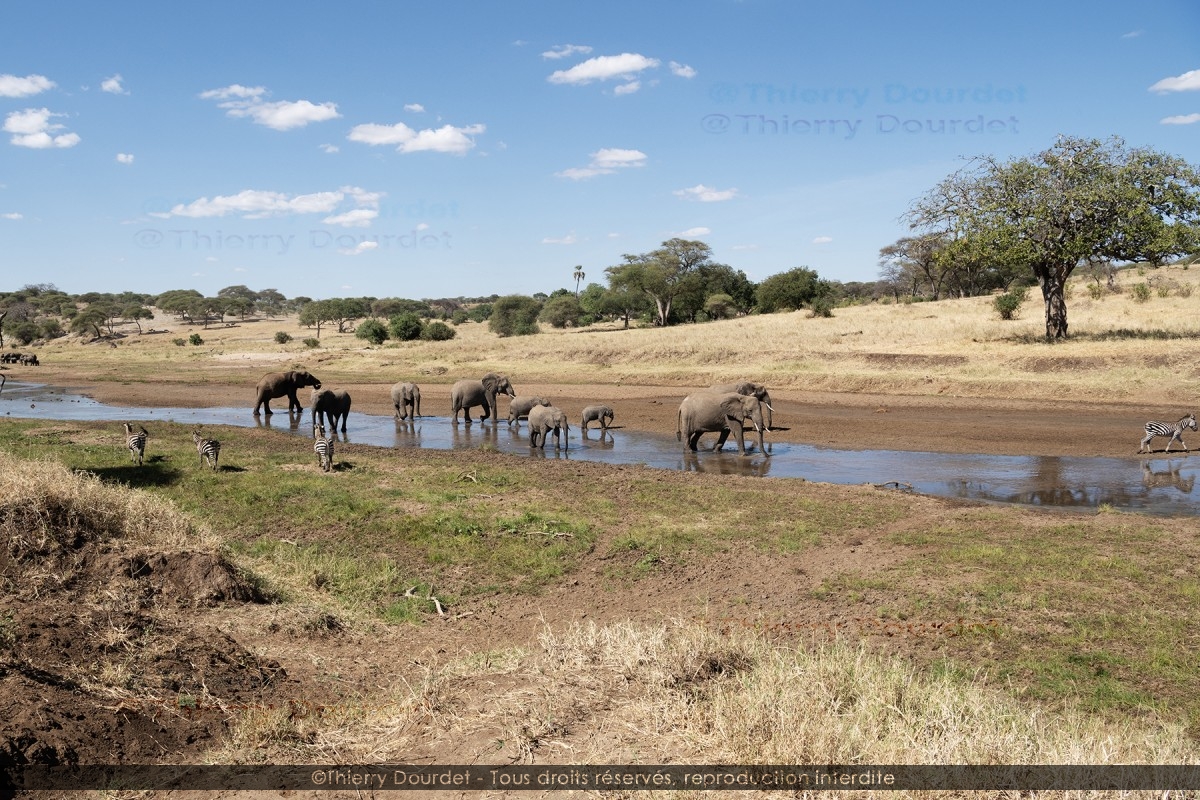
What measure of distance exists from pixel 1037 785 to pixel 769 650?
266cm

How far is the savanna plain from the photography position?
17.4 feet

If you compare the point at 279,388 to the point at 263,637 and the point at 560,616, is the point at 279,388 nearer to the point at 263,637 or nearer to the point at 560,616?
the point at 560,616

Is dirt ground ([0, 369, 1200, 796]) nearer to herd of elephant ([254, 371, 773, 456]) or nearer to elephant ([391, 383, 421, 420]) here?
herd of elephant ([254, 371, 773, 456])

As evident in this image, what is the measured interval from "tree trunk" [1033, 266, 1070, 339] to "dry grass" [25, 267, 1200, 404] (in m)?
0.80

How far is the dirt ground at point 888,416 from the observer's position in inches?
890

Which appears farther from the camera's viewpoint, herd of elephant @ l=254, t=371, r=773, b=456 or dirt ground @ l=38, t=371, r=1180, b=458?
dirt ground @ l=38, t=371, r=1180, b=458

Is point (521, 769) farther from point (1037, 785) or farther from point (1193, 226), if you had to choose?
point (1193, 226)

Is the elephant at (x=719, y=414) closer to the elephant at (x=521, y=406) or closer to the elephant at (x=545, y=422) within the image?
the elephant at (x=545, y=422)

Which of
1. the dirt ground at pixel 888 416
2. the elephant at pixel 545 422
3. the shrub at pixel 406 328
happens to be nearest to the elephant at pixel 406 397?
the dirt ground at pixel 888 416

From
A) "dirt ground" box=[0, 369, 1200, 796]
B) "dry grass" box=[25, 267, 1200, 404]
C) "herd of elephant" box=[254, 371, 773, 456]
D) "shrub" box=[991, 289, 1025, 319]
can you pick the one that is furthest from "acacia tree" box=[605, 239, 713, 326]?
"dirt ground" box=[0, 369, 1200, 796]

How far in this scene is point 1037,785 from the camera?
4445 mm

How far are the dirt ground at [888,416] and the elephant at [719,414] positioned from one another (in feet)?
8.96

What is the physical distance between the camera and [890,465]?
790 inches

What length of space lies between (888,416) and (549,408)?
1256 centimetres
